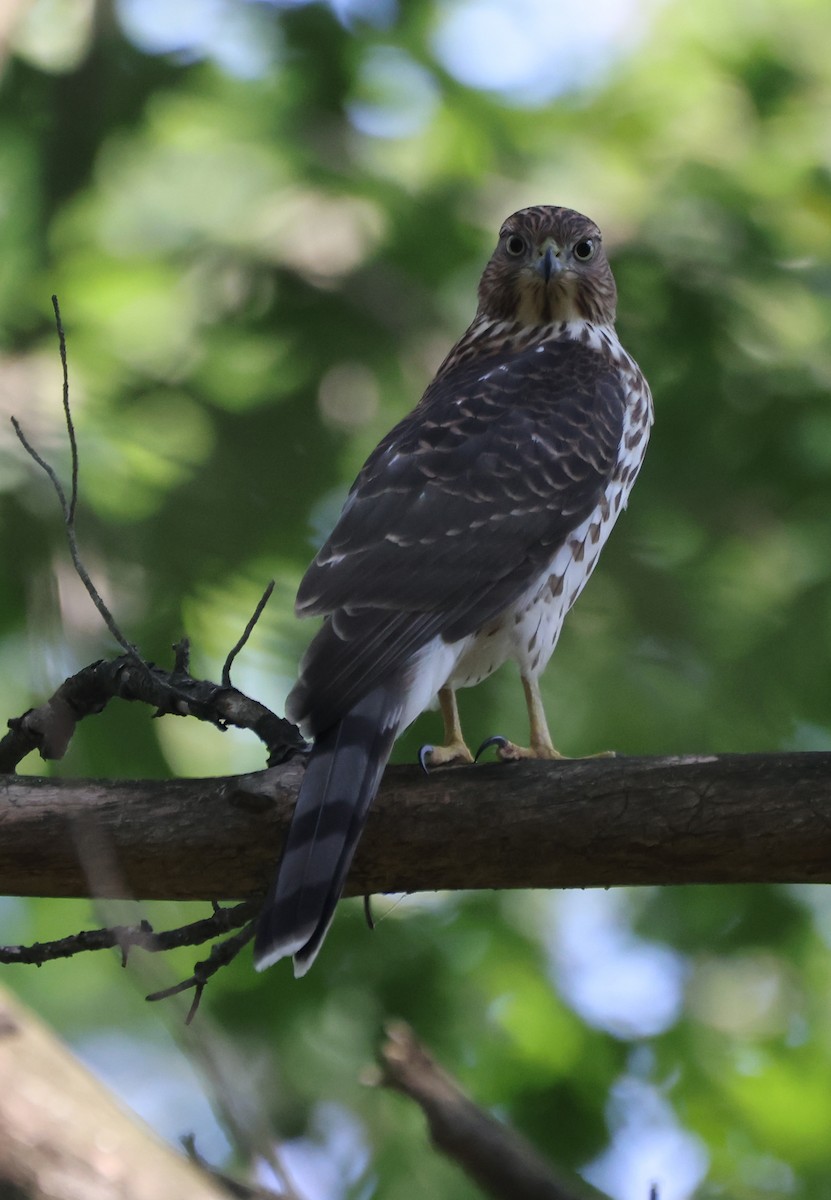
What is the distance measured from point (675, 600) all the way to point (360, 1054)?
1755 mm

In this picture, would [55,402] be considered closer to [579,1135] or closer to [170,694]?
[170,694]

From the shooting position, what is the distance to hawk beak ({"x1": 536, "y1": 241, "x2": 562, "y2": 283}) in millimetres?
4984

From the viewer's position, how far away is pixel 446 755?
3.81 meters

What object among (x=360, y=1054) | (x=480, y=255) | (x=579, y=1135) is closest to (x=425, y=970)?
(x=360, y=1054)

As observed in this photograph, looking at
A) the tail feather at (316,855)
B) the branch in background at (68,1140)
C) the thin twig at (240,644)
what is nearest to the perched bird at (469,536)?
the tail feather at (316,855)

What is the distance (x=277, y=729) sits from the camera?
3.45 m

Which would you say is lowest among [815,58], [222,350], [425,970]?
[425,970]

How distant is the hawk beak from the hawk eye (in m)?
0.11

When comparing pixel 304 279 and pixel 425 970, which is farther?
pixel 304 279

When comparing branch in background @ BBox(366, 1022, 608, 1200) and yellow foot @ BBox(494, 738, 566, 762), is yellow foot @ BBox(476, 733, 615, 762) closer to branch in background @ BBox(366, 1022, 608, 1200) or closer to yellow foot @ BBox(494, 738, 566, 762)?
yellow foot @ BBox(494, 738, 566, 762)

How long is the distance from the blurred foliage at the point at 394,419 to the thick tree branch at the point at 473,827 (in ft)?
2.41

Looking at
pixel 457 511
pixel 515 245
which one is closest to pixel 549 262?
pixel 515 245

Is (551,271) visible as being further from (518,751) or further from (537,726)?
(518,751)

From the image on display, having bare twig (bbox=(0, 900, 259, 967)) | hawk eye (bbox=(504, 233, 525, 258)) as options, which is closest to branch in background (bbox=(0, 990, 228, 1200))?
bare twig (bbox=(0, 900, 259, 967))
